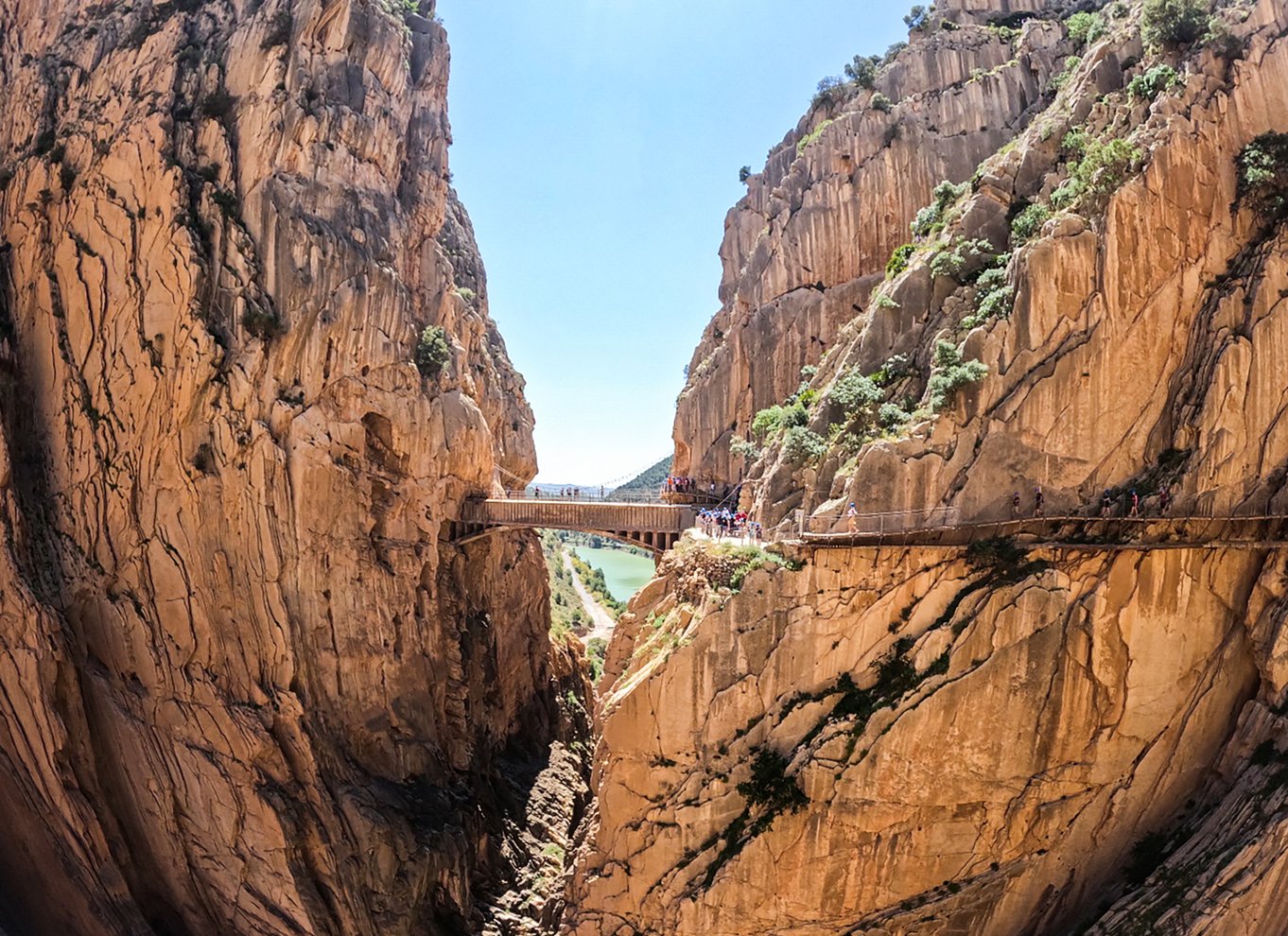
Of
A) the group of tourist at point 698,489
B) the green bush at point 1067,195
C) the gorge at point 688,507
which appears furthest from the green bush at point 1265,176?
the group of tourist at point 698,489

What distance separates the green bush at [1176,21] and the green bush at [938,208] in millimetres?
5855

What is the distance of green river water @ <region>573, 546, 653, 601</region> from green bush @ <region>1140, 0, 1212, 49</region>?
3282 inches

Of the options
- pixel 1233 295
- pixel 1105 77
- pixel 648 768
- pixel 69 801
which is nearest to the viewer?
pixel 1233 295

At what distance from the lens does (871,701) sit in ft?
64.6

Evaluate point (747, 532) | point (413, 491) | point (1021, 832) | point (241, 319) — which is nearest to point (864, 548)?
point (747, 532)

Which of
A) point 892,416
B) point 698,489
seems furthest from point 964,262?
point 698,489

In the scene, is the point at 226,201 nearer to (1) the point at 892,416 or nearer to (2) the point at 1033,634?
(1) the point at 892,416

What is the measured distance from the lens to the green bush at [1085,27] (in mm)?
24516

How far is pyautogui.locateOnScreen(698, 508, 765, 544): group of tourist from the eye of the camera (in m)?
21.9

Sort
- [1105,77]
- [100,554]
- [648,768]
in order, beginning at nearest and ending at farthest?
1. [648,768]
2. [1105,77]
3. [100,554]

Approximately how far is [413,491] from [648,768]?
1514 centimetres

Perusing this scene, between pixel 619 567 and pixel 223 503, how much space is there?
103224 millimetres

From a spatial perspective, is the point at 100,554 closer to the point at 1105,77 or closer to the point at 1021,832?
the point at 1021,832

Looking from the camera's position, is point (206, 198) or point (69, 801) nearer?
point (69, 801)
